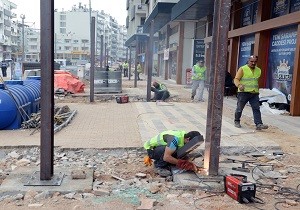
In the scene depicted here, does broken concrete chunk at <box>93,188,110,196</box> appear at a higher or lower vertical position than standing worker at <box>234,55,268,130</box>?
lower

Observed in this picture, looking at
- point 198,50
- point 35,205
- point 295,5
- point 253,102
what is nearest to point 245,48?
point 295,5

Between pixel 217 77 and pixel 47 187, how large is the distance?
2781 millimetres

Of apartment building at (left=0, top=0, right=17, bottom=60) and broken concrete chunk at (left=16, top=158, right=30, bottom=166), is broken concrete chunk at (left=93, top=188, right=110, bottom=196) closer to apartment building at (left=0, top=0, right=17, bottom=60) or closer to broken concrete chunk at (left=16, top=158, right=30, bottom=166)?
broken concrete chunk at (left=16, top=158, right=30, bottom=166)

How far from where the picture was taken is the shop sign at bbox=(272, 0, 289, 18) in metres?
12.4

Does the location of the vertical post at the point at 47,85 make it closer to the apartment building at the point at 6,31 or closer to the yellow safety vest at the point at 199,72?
the yellow safety vest at the point at 199,72

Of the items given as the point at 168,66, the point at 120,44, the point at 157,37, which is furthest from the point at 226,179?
the point at 120,44

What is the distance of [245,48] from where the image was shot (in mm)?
15594

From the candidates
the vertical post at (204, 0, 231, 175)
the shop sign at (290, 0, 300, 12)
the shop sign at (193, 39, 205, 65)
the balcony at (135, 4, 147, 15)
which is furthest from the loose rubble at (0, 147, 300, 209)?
the balcony at (135, 4, 147, 15)

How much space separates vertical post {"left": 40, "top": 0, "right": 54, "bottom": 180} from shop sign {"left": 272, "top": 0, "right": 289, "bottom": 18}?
32.0ft

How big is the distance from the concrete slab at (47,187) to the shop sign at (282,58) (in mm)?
8540

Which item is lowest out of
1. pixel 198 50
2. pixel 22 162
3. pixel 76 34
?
pixel 22 162

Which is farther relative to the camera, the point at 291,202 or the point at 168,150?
the point at 168,150

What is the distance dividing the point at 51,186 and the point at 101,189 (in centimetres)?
68

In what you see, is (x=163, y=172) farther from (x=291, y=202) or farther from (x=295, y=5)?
(x=295, y=5)
